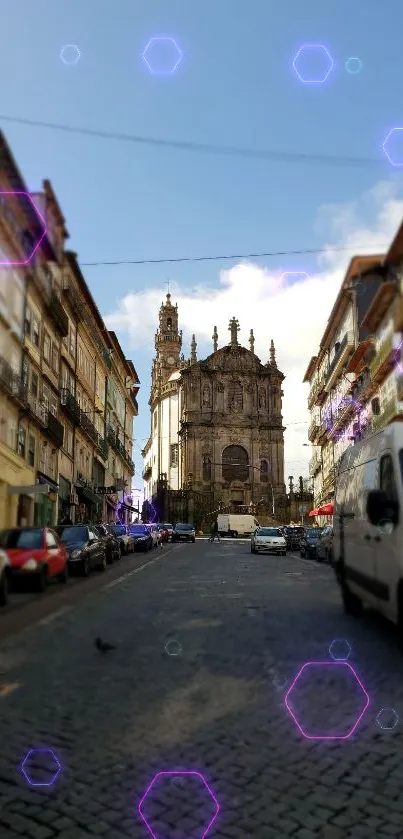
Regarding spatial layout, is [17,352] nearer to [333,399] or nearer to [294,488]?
[333,399]

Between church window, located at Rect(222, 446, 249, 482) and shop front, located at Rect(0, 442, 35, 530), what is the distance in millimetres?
61705

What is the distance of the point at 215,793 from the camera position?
11.9 feet

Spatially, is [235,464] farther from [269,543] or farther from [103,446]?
[269,543]

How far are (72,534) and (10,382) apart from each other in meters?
7.40

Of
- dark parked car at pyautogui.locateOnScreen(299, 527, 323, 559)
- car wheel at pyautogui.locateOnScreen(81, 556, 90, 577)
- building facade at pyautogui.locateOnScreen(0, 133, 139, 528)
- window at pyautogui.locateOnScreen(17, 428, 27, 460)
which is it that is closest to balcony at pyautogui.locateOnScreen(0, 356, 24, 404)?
building facade at pyautogui.locateOnScreen(0, 133, 139, 528)

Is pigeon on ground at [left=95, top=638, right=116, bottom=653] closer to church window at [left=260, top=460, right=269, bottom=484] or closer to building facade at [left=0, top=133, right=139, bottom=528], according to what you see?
building facade at [left=0, top=133, right=139, bottom=528]

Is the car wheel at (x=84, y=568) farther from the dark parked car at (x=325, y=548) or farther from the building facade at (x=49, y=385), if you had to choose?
the dark parked car at (x=325, y=548)

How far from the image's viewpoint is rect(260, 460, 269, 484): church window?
92750 mm

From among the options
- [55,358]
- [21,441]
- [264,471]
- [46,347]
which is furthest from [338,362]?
[264,471]

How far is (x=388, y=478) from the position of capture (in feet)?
25.4

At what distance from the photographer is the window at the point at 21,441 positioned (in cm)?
2944

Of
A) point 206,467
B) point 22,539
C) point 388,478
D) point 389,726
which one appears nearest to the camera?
point 389,726

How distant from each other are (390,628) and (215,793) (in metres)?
6.03

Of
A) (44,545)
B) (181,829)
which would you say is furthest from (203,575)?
(181,829)
